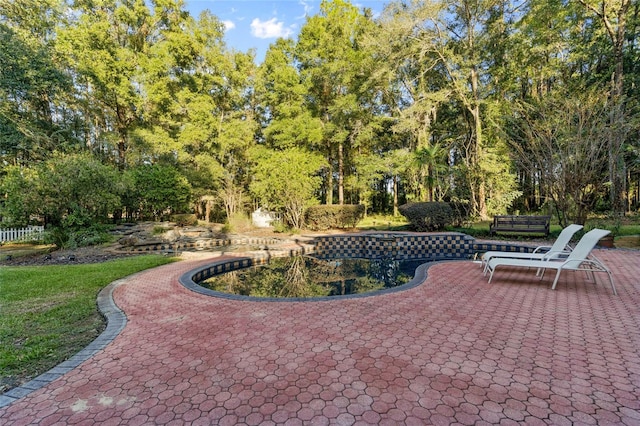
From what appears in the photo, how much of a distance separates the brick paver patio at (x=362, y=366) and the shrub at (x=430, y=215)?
873cm

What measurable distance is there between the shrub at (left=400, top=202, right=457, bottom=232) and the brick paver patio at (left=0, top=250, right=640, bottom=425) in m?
8.73

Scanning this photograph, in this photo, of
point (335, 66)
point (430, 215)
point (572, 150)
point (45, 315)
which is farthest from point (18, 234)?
point (572, 150)

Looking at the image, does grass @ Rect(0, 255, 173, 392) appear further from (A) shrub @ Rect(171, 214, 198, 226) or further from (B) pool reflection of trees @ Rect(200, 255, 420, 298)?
(A) shrub @ Rect(171, 214, 198, 226)

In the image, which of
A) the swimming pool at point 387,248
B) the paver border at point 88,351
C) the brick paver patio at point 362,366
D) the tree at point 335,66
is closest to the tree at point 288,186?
the tree at point 335,66

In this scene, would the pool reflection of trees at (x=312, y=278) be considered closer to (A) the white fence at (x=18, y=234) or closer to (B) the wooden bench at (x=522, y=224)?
(B) the wooden bench at (x=522, y=224)

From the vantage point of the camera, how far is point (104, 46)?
18.8m

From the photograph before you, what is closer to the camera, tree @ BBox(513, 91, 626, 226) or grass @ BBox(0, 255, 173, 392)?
grass @ BBox(0, 255, 173, 392)

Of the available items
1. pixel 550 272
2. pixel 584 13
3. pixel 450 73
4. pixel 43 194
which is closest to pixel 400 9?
pixel 450 73

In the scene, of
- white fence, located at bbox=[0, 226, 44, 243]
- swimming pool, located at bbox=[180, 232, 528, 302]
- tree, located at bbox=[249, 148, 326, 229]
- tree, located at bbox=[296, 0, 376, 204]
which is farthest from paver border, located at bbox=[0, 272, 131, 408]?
tree, located at bbox=[296, 0, 376, 204]

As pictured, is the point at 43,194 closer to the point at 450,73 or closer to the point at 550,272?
the point at 550,272

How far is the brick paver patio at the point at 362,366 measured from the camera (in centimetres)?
208

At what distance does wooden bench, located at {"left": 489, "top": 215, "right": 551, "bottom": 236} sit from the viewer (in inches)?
420

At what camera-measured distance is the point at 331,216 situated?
611 inches

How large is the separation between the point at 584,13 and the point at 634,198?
14.5 metres
